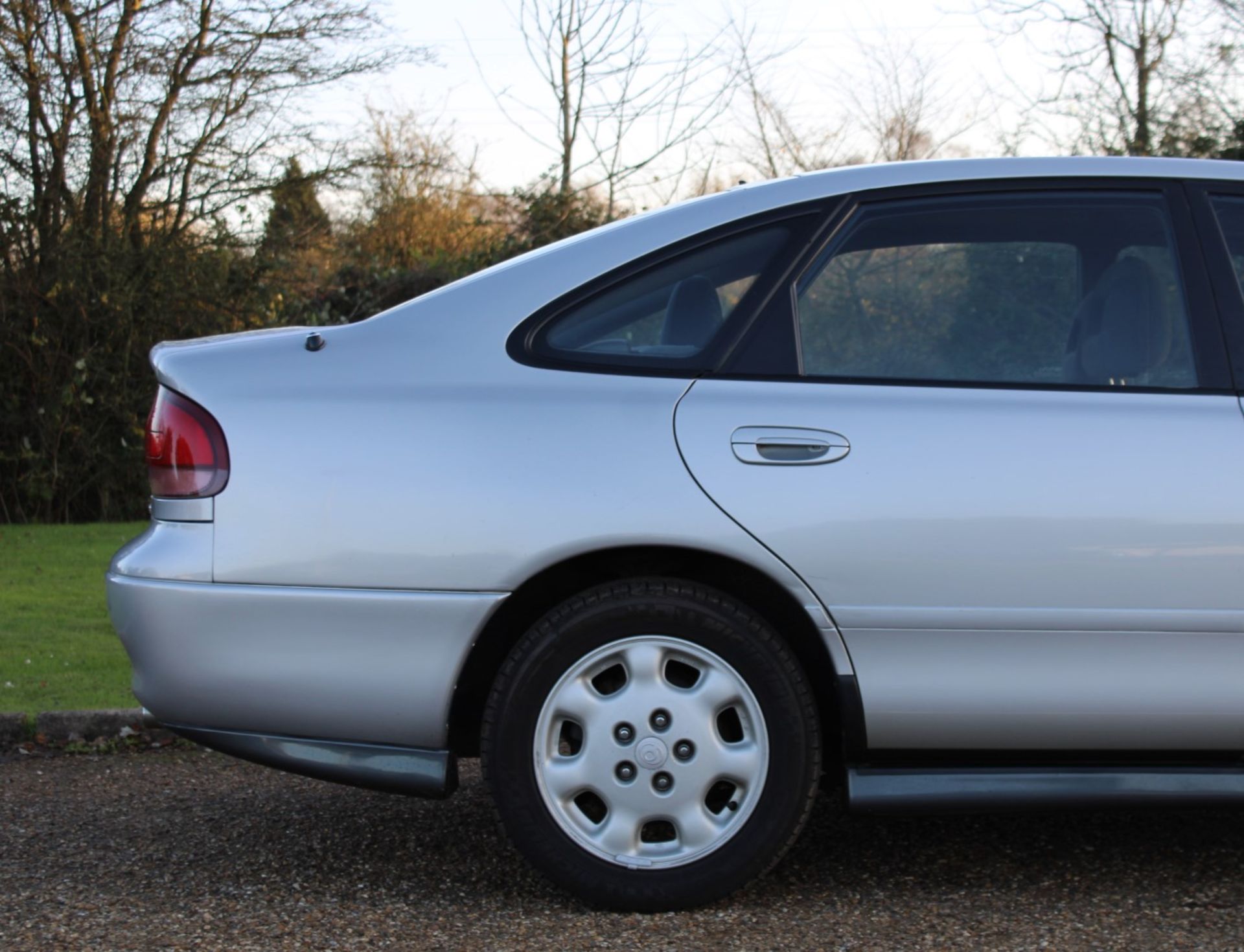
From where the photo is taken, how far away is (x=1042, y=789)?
10.1 ft

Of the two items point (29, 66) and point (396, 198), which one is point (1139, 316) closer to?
point (29, 66)

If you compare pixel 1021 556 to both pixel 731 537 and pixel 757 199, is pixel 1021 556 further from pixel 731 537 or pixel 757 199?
pixel 757 199

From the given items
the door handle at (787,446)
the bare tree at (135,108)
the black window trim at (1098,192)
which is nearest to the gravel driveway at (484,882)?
the door handle at (787,446)

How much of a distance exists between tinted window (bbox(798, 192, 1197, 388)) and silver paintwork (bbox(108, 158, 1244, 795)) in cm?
Answer: 9

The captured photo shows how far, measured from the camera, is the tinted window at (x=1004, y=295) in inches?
126

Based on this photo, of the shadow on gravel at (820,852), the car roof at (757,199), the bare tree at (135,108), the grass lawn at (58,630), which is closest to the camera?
the car roof at (757,199)

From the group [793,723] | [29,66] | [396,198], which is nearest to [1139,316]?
[793,723]

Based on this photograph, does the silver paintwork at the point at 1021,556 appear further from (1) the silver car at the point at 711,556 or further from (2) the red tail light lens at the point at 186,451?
(2) the red tail light lens at the point at 186,451

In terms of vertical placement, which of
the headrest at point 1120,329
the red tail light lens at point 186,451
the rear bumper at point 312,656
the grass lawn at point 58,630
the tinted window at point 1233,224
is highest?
the tinted window at point 1233,224

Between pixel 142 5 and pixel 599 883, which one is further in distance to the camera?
pixel 142 5

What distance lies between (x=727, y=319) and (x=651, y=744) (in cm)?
96

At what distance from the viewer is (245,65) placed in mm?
13352

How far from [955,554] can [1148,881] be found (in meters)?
1.04

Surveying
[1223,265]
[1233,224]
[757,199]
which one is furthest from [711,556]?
[1233,224]
